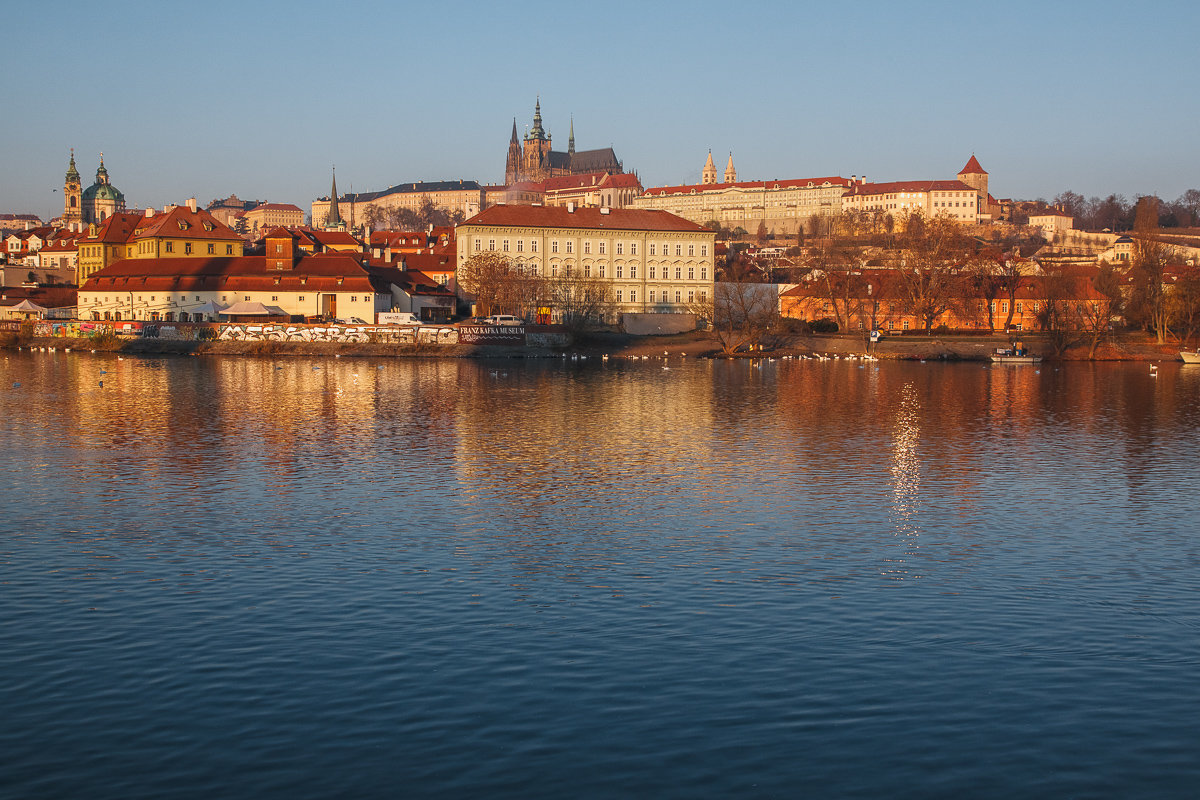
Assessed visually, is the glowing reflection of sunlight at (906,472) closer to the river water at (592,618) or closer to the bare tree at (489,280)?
the river water at (592,618)

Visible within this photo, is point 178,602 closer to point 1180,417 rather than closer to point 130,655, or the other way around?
point 130,655

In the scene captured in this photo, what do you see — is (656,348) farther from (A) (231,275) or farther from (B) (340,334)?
(A) (231,275)

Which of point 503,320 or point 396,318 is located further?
point 396,318

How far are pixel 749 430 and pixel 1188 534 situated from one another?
16.3 m

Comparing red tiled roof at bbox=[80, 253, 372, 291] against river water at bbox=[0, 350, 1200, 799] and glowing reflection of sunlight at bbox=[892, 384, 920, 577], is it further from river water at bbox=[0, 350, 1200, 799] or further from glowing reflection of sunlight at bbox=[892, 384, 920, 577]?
Result: river water at bbox=[0, 350, 1200, 799]

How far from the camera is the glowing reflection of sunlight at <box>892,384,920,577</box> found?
21.3 meters

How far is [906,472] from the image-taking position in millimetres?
27531

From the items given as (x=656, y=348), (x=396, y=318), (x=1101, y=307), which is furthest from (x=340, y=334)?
(x=1101, y=307)

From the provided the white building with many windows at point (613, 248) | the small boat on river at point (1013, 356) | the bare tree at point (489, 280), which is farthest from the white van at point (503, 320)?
the small boat on river at point (1013, 356)

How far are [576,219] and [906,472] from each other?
7125 cm

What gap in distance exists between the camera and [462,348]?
76.2 m

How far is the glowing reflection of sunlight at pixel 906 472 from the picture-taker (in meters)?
21.3

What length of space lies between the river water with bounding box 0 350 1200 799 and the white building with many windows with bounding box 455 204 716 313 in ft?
206

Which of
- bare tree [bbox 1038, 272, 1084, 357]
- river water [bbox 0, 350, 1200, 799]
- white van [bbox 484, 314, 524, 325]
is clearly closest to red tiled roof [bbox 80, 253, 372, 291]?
white van [bbox 484, 314, 524, 325]
